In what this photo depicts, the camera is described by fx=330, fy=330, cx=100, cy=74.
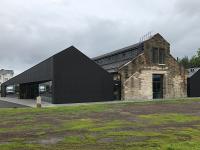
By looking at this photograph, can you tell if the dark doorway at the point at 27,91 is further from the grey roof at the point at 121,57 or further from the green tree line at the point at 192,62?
the green tree line at the point at 192,62

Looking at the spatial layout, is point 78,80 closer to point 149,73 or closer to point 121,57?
point 149,73

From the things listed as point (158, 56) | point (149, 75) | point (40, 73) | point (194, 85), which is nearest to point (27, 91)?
point (40, 73)

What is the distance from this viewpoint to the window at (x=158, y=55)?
45062 millimetres

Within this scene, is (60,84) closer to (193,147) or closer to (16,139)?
(16,139)

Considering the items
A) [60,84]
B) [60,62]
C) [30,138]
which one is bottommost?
[30,138]

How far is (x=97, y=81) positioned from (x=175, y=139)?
90.1 feet

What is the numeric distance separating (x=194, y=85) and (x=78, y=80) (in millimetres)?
19937

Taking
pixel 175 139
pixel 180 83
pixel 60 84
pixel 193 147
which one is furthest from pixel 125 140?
pixel 180 83

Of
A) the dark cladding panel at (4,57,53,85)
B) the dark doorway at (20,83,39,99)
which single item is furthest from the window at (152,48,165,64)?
the dark doorway at (20,83,39,99)

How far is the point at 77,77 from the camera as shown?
3831 centimetres

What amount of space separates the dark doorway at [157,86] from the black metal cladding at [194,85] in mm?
5472

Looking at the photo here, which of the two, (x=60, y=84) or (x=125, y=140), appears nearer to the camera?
(x=125, y=140)

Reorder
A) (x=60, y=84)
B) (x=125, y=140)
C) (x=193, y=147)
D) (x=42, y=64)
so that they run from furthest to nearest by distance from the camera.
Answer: (x=42, y=64) < (x=60, y=84) < (x=125, y=140) < (x=193, y=147)

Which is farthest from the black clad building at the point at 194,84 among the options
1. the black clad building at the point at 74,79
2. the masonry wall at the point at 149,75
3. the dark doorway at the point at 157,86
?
the black clad building at the point at 74,79
